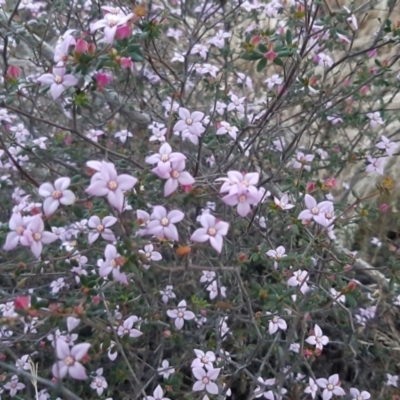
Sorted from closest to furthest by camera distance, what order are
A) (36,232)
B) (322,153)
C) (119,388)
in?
(36,232) < (119,388) < (322,153)

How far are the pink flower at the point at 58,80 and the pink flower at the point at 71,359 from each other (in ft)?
2.47

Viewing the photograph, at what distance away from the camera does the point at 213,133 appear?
2420 mm

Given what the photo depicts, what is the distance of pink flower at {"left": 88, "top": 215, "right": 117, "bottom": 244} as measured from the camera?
174cm

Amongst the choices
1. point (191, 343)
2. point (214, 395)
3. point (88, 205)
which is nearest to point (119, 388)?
point (191, 343)

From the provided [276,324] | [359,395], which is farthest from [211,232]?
[359,395]

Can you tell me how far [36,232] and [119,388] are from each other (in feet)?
4.44

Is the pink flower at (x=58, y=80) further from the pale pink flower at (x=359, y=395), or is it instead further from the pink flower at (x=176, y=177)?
the pale pink flower at (x=359, y=395)

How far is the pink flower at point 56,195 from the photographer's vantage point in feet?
5.30

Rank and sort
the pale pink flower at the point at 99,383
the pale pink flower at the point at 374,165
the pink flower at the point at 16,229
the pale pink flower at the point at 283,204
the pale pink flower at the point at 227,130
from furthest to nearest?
the pale pink flower at the point at 374,165
the pale pink flower at the point at 99,383
the pale pink flower at the point at 227,130
the pale pink flower at the point at 283,204
the pink flower at the point at 16,229

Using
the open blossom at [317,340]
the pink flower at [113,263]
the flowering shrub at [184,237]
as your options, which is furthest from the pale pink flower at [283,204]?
the pink flower at [113,263]

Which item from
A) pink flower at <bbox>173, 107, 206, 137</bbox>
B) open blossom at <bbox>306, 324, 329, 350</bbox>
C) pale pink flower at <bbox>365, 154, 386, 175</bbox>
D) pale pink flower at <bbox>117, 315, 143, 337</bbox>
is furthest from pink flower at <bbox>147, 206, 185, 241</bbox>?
pale pink flower at <bbox>365, 154, 386, 175</bbox>

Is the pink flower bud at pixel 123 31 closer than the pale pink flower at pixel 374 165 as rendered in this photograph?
Yes

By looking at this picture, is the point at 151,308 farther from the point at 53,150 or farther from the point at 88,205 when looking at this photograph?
the point at 53,150

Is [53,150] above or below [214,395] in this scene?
above
